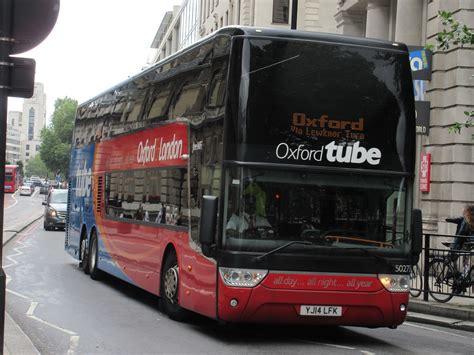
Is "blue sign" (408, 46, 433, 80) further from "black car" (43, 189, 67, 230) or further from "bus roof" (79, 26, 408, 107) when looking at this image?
"black car" (43, 189, 67, 230)

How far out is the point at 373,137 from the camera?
395 inches

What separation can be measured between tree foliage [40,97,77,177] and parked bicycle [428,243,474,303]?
470 feet

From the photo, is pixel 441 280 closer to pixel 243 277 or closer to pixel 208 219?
pixel 243 277

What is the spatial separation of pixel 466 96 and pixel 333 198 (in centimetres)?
1276

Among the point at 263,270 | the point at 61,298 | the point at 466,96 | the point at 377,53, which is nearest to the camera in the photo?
the point at 263,270

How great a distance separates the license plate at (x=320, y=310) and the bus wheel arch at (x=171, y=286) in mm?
2322

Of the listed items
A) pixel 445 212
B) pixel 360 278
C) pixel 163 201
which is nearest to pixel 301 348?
pixel 360 278

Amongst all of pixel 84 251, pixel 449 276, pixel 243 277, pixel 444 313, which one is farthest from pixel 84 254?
pixel 243 277

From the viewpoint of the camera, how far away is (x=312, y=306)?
975 centimetres

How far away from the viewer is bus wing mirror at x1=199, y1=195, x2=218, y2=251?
9414 millimetres

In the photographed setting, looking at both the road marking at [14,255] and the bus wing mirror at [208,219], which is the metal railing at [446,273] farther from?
the road marking at [14,255]

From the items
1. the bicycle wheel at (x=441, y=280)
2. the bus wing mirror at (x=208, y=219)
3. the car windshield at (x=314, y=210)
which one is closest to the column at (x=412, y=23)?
the bicycle wheel at (x=441, y=280)

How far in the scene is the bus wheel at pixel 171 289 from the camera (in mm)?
11538

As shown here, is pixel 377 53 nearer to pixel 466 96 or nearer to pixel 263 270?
pixel 263 270
